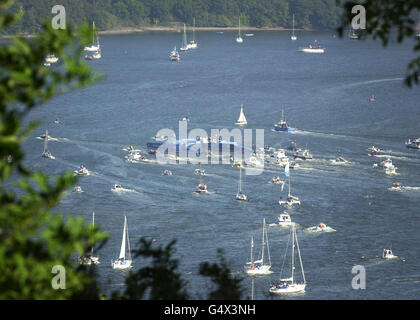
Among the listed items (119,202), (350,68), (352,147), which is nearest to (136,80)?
(350,68)

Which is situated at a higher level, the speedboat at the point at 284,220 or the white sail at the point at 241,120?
the white sail at the point at 241,120

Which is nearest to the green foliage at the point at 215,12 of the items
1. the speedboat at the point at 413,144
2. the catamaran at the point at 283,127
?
the catamaran at the point at 283,127

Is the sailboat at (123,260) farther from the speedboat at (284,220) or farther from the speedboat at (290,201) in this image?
the speedboat at (290,201)

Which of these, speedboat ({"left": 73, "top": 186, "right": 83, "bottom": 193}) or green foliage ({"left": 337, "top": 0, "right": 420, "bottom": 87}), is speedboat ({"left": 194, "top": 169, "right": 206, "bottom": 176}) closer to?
speedboat ({"left": 73, "top": 186, "right": 83, "bottom": 193})

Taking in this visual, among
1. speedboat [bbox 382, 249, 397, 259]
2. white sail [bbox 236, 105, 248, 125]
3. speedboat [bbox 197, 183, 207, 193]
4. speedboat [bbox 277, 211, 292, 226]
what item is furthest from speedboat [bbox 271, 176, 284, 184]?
white sail [bbox 236, 105, 248, 125]

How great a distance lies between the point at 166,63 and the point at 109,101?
990 inches

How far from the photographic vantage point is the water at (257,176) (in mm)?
33375

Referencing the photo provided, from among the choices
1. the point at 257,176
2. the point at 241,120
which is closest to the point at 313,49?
the point at 241,120

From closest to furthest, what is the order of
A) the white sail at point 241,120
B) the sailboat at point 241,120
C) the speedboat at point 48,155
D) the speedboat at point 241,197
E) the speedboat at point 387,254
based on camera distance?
the speedboat at point 387,254 → the speedboat at point 241,197 → the speedboat at point 48,155 → the sailboat at point 241,120 → the white sail at point 241,120

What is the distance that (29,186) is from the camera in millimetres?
6574

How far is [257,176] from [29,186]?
40.4m

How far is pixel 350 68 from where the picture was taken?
94000 mm

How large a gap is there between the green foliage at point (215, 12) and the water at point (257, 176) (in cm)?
3637

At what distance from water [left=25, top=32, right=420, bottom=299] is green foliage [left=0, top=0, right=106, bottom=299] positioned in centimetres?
375
